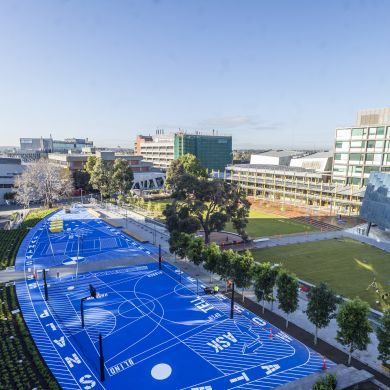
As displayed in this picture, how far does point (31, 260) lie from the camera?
42.6m

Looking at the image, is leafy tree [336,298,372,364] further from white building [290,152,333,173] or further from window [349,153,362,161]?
white building [290,152,333,173]

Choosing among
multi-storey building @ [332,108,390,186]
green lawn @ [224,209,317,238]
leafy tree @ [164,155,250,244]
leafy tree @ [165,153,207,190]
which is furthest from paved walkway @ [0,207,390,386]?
leafy tree @ [165,153,207,190]

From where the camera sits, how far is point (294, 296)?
82.8 ft

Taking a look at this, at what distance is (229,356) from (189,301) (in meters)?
9.02

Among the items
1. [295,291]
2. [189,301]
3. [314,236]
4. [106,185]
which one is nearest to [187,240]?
[189,301]

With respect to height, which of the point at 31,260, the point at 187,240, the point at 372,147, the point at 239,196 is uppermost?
the point at 372,147

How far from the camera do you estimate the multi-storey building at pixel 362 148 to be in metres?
69.8

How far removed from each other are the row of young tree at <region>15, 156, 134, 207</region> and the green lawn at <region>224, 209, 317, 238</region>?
118ft

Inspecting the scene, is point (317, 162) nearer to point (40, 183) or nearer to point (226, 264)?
point (226, 264)

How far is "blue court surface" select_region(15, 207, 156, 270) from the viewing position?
43.2m

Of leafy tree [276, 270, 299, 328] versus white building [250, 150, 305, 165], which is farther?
white building [250, 150, 305, 165]

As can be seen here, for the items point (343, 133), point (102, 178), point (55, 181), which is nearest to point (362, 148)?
point (343, 133)

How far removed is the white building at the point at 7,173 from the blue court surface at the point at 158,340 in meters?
61.4

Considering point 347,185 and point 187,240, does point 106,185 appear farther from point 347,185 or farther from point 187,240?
point 347,185
